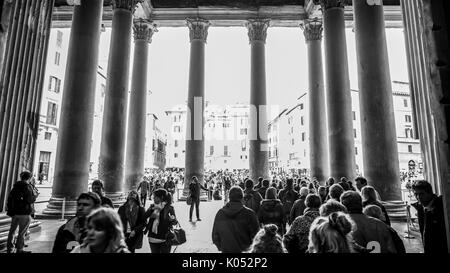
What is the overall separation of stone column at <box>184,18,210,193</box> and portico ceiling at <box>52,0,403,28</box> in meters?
3.46

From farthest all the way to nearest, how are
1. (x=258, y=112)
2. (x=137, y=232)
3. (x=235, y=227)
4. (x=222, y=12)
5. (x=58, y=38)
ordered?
(x=58, y=38), (x=222, y=12), (x=258, y=112), (x=137, y=232), (x=235, y=227)

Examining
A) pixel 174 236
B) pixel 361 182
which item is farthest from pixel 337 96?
pixel 174 236

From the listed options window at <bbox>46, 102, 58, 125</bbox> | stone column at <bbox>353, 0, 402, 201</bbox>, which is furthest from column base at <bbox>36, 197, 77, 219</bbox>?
window at <bbox>46, 102, 58, 125</bbox>

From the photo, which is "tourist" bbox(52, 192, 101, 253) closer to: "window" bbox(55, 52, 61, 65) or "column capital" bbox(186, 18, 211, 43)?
"column capital" bbox(186, 18, 211, 43)

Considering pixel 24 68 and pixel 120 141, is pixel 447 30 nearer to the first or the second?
pixel 24 68

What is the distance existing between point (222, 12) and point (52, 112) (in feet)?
112

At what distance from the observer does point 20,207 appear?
22.4ft

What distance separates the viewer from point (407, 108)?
62000 millimetres

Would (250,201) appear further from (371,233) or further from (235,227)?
(371,233)

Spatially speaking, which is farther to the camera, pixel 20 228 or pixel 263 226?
pixel 20 228

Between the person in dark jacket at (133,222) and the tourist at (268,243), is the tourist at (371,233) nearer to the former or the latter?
the tourist at (268,243)

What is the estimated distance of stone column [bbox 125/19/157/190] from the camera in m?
20.2
